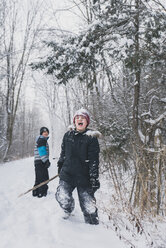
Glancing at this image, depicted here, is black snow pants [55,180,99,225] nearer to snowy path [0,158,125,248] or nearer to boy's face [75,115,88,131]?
snowy path [0,158,125,248]

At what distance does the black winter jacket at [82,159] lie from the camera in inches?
103

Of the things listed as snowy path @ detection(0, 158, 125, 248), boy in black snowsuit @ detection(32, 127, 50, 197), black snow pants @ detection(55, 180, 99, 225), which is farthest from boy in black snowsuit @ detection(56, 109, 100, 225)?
boy in black snowsuit @ detection(32, 127, 50, 197)

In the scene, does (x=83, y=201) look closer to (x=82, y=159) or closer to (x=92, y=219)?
(x=92, y=219)

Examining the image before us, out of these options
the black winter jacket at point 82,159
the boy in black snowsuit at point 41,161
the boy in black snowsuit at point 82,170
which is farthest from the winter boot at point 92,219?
the boy in black snowsuit at point 41,161

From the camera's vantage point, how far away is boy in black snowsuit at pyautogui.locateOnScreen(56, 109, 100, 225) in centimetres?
259

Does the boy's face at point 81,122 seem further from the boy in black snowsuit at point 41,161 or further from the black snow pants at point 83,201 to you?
the boy in black snowsuit at point 41,161

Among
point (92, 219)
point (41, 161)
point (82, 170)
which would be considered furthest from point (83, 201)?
point (41, 161)

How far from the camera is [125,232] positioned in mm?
2324

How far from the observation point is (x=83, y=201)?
2654 mm

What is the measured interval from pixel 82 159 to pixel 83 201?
1.89 feet

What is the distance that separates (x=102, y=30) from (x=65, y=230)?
389 cm

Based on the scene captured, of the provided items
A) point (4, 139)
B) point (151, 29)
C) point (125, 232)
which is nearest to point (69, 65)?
point (151, 29)

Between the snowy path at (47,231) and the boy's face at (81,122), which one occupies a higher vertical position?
the boy's face at (81,122)

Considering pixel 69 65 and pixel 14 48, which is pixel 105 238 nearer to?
pixel 69 65
